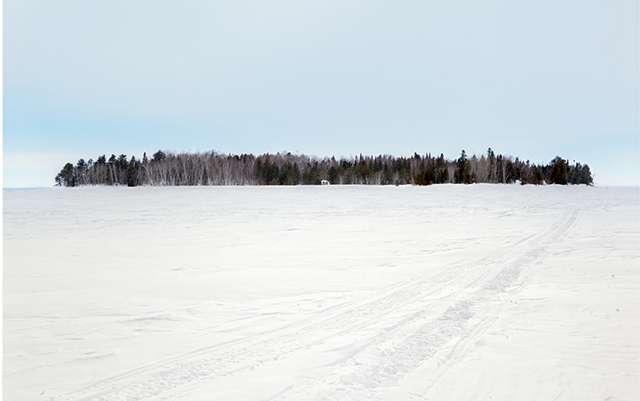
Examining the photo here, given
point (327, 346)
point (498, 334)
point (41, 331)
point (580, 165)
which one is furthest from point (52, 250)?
point (580, 165)

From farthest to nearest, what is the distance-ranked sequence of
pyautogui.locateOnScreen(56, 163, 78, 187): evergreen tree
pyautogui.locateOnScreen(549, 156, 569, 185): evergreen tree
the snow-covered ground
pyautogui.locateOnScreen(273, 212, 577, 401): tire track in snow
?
pyautogui.locateOnScreen(56, 163, 78, 187): evergreen tree < pyautogui.locateOnScreen(549, 156, 569, 185): evergreen tree < the snow-covered ground < pyautogui.locateOnScreen(273, 212, 577, 401): tire track in snow

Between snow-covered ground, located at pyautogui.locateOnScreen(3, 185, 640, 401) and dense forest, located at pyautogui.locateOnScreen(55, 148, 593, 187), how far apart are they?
114 feet

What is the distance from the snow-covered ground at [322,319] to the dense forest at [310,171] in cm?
3477

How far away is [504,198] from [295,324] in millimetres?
24898

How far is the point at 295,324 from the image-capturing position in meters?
4.36

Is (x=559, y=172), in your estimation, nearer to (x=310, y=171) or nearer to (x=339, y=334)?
(x=310, y=171)

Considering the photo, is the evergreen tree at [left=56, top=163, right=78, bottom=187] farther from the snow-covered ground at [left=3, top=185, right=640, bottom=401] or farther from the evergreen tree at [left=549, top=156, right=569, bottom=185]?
the evergreen tree at [left=549, top=156, right=569, bottom=185]

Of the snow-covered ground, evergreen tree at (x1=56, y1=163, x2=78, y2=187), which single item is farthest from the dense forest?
the snow-covered ground

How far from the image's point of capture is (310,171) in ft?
193

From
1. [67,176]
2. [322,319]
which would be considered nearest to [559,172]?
[322,319]

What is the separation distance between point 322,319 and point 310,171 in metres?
54.7

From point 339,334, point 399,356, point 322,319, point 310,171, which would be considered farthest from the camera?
point 310,171

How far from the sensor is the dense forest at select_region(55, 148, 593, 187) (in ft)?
139

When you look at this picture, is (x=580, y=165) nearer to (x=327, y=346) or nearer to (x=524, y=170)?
(x=524, y=170)
